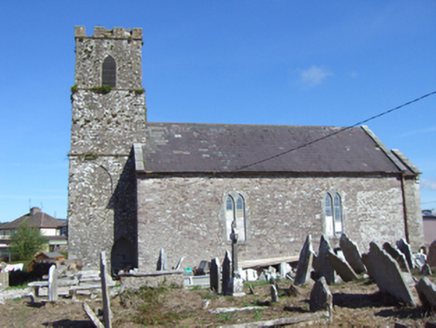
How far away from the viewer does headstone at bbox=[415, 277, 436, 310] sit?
8094 millimetres

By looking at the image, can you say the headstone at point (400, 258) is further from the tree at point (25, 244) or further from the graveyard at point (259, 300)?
the tree at point (25, 244)

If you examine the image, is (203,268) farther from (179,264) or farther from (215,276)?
(215,276)

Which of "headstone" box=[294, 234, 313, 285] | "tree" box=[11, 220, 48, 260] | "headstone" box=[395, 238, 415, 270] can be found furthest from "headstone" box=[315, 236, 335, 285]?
"tree" box=[11, 220, 48, 260]

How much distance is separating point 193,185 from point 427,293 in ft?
47.0

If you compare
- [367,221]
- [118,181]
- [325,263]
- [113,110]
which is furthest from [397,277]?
[113,110]

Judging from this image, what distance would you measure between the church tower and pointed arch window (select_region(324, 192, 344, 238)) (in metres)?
10.1

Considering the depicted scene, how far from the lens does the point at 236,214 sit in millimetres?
→ 21750

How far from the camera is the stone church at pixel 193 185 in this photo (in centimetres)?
2114

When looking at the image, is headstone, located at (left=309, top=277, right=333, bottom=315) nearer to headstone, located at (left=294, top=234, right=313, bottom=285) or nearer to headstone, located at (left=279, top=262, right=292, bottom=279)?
headstone, located at (left=294, top=234, right=313, bottom=285)

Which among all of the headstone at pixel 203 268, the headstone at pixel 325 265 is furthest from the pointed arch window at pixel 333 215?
the headstone at pixel 325 265

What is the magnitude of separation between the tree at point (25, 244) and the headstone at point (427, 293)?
5331cm

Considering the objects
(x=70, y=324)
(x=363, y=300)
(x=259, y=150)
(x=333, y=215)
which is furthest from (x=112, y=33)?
(x=363, y=300)

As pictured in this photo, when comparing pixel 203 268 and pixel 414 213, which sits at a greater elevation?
pixel 414 213

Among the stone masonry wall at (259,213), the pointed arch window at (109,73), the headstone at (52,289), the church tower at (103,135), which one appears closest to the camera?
the headstone at (52,289)
